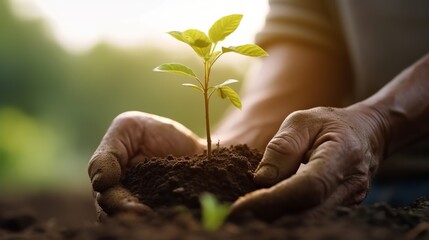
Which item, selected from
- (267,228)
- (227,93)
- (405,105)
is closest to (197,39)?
(227,93)

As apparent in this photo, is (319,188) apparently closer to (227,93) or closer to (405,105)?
(227,93)

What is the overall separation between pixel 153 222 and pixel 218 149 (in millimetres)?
739

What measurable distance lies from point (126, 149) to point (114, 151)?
107 millimetres

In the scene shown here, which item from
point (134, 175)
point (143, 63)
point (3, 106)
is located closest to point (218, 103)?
point (143, 63)

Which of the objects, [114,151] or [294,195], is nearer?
[294,195]

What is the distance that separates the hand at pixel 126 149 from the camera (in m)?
1.88

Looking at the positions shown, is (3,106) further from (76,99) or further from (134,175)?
(134,175)

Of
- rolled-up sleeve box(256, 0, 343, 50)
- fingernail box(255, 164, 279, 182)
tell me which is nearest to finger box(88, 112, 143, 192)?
fingernail box(255, 164, 279, 182)

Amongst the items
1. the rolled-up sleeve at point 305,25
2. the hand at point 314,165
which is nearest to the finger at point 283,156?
the hand at point 314,165

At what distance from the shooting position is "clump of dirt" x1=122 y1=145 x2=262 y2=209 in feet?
5.77

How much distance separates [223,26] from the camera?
1.88m

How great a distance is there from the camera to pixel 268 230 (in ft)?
4.27

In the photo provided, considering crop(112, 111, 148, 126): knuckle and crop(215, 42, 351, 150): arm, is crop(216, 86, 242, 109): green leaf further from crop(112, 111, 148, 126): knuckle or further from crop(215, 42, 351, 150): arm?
crop(215, 42, 351, 150): arm

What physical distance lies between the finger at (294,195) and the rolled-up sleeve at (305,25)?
1808 millimetres
